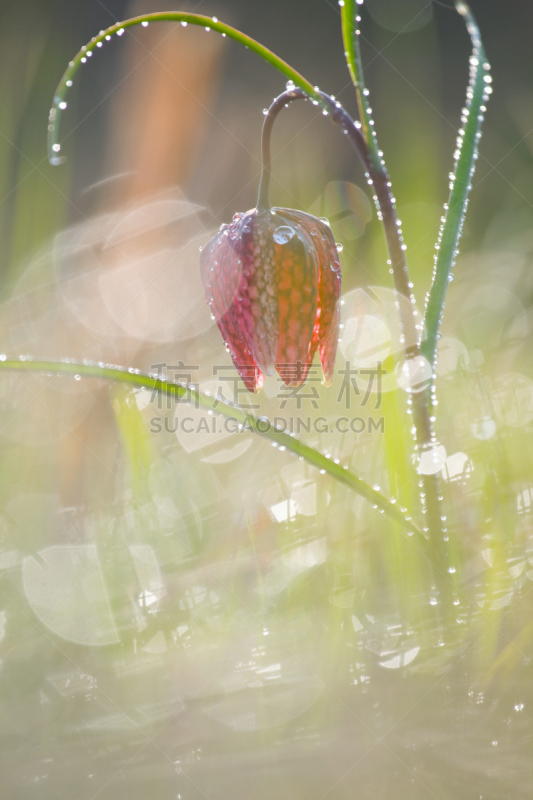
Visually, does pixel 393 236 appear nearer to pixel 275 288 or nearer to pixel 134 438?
pixel 275 288

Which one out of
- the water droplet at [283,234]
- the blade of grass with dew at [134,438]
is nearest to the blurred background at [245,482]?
the blade of grass with dew at [134,438]

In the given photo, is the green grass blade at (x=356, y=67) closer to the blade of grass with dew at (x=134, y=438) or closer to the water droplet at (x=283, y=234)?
the water droplet at (x=283, y=234)

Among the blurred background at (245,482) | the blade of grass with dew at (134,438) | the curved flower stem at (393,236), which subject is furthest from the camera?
the blade of grass with dew at (134,438)

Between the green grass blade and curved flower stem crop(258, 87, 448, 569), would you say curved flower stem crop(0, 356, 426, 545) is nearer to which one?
curved flower stem crop(258, 87, 448, 569)

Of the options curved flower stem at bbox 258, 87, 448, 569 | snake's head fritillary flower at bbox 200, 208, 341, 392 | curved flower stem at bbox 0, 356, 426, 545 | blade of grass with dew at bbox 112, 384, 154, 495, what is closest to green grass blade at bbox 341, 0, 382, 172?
curved flower stem at bbox 258, 87, 448, 569

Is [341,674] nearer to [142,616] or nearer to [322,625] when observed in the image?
[322,625]

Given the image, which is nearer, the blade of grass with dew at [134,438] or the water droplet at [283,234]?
the water droplet at [283,234]

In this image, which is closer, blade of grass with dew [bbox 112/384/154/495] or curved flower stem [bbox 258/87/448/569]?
curved flower stem [bbox 258/87/448/569]
